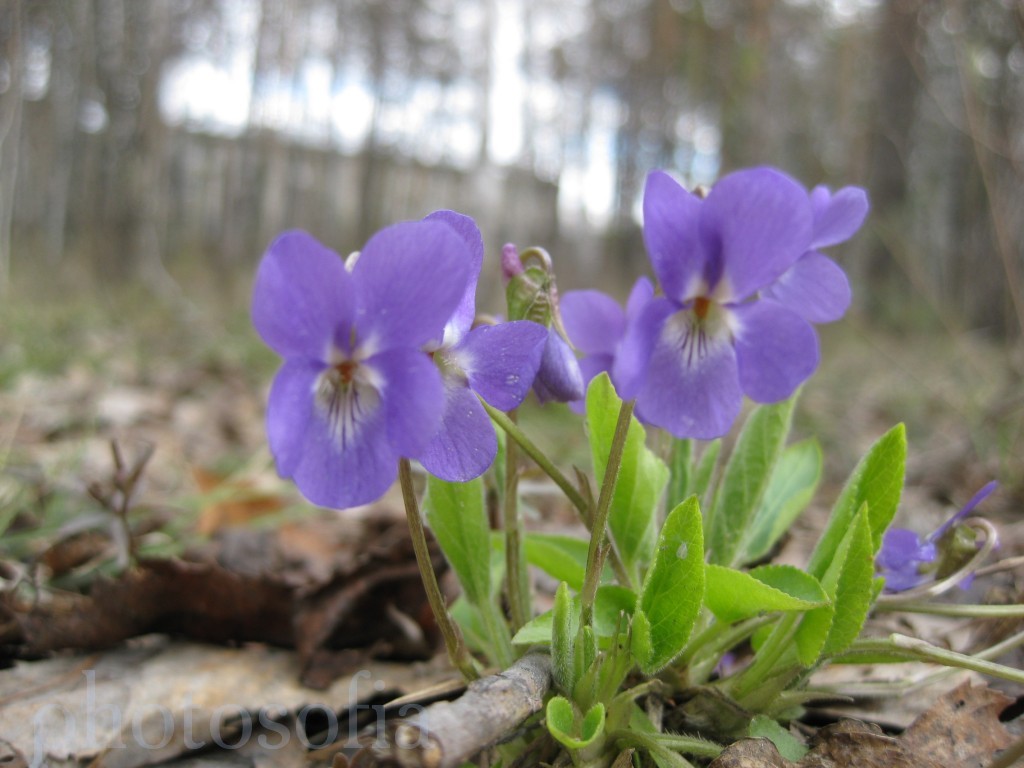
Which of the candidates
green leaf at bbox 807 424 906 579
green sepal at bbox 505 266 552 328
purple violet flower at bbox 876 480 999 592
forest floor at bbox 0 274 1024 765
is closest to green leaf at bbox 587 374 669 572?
green sepal at bbox 505 266 552 328

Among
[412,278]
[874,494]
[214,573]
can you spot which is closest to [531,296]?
[412,278]

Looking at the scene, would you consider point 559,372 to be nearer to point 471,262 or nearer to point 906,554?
point 471,262

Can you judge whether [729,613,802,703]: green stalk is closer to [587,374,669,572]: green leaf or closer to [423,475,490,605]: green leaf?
[587,374,669,572]: green leaf

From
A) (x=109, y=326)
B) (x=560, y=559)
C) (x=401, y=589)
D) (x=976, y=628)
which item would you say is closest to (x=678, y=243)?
(x=560, y=559)

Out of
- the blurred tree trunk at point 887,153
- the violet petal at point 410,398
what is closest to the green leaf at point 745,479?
the violet petal at point 410,398

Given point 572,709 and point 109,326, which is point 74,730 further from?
point 109,326
